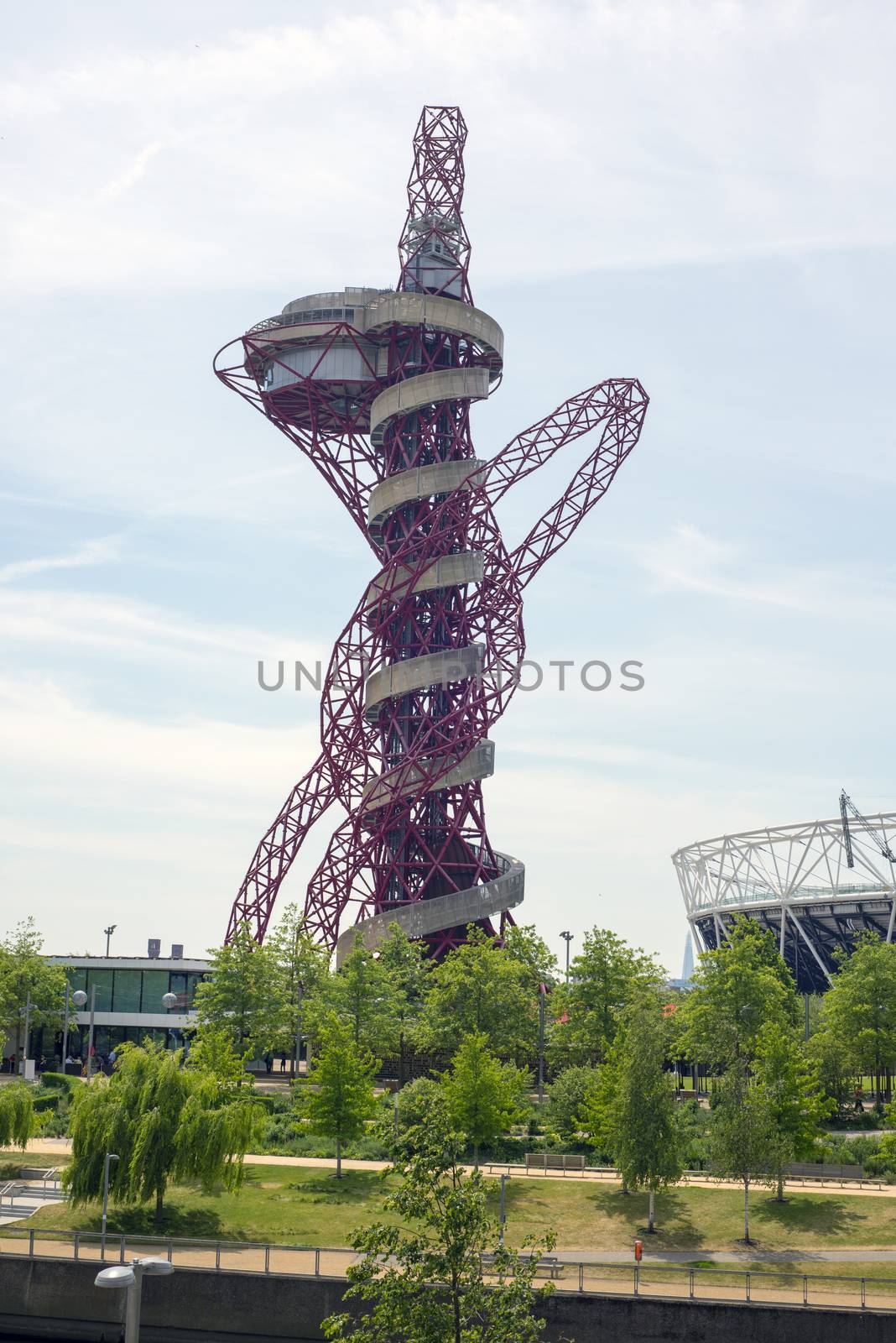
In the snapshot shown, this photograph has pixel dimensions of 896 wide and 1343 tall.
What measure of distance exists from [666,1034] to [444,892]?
4461 cm

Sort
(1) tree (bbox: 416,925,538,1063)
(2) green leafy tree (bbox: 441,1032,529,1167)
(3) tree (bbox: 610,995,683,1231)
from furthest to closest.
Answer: (1) tree (bbox: 416,925,538,1063)
(2) green leafy tree (bbox: 441,1032,529,1167)
(3) tree (bbox: 610,995,683,1231)

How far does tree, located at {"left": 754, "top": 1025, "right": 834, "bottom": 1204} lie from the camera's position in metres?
47.7

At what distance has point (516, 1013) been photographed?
6362 centimetres

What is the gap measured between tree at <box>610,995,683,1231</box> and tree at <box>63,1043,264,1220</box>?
11.7 metres

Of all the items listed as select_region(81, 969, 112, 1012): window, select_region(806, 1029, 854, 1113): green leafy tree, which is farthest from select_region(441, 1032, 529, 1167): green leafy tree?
select_region(81, 969, 112, 1012): window

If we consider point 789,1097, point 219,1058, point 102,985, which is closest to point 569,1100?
→ point 789,1097

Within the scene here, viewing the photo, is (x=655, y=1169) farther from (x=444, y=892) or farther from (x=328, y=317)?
(x=328, y=317)

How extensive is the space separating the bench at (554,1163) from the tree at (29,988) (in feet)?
109

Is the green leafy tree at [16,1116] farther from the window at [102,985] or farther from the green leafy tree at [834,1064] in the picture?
the window at [102,985]

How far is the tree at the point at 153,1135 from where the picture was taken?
41.2 m

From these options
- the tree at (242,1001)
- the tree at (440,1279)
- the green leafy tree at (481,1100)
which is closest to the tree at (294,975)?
the tree at (242,1001)

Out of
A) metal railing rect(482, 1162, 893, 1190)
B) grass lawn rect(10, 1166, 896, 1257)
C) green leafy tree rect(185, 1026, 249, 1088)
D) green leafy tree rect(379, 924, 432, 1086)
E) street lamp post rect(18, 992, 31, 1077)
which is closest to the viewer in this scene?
grass lawn rect(10, 1166, 896, 1257)

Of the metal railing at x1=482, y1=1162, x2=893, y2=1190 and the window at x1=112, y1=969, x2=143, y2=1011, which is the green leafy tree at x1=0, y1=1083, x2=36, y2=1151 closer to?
the metal railing at x1=482, y1=1162, x2=893, y2=1190

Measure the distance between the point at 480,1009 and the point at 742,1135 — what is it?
63.2 ft
